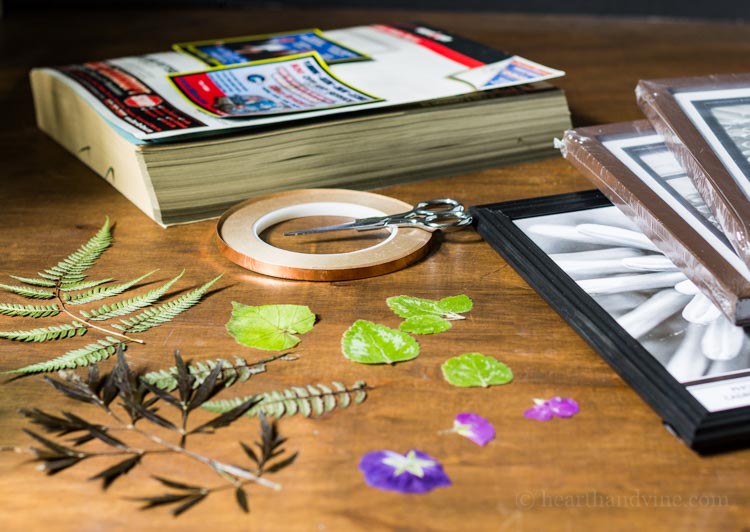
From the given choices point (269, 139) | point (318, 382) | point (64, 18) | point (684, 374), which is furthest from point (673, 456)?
point (64, 18)

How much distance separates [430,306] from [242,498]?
21cm

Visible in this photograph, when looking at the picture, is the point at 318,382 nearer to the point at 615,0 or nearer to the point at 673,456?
the point at 673,456

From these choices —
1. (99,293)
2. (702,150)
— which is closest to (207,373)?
(99,293)

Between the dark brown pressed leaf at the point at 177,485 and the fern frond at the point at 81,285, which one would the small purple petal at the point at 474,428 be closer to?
the dark brown pressed leaf at the point at 177,485

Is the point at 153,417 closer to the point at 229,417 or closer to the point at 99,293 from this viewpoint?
the point at 229,417

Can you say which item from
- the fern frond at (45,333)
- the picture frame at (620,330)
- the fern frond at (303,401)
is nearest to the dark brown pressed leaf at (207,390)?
the fern frond at (303,401)

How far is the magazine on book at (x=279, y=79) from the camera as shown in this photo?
28.1 inches

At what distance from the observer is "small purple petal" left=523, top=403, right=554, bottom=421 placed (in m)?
0.45

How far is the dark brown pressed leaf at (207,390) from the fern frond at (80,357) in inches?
2.8

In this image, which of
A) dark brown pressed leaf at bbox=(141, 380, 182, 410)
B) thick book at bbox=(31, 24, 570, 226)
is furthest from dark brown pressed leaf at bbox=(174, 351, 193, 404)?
thick book at bbox=(31, 24, 570, 226)

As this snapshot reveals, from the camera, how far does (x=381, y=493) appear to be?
0.40m

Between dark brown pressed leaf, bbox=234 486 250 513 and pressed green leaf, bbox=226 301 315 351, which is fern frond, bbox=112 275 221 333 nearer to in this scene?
pressed green leaf, bbox=226 301 315 351

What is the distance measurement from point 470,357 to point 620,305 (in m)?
0.10

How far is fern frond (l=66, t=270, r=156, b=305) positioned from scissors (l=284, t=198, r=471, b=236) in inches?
5.1
